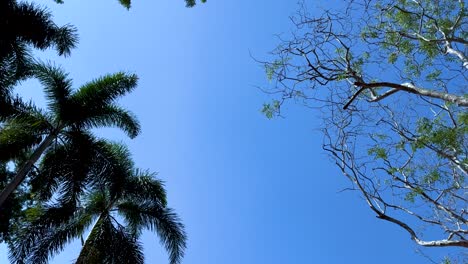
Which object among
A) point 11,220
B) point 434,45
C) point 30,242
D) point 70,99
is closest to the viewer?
point 434,45

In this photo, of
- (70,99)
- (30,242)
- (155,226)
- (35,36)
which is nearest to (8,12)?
(35,36)

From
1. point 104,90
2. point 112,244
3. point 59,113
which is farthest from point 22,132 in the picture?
point 112,244

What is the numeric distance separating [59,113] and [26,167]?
2062mm

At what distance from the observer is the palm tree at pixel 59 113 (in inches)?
570

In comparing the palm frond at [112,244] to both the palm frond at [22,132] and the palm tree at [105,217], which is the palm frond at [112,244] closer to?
the palm tree at [105,217]

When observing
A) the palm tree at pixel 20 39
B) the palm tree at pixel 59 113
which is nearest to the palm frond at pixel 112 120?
the palm tree at pixel 59 113

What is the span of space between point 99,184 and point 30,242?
8.93 ft

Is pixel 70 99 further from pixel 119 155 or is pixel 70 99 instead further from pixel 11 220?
pixel 11 220

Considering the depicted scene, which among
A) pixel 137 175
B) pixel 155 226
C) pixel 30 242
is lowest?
pixel 30 242

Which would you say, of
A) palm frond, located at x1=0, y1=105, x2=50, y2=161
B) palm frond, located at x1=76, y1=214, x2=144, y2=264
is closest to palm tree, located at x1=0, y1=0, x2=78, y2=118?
palm frond, located at x1=0, y1=105, x2=50, y2=161

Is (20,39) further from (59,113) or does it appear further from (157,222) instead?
(157,222)

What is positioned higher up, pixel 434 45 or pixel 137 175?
pixel 434 45

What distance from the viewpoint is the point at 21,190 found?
20.4 metres

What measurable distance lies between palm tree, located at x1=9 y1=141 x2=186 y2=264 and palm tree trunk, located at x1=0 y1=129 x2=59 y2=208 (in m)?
0.54
